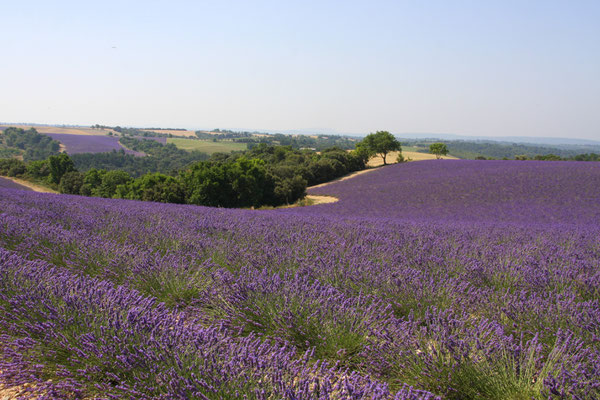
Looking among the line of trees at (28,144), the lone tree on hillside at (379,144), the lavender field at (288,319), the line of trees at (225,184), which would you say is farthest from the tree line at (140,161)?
the lavender field at (288,319)

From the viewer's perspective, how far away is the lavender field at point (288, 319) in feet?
5.09

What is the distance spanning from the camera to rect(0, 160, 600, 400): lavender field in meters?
1.55

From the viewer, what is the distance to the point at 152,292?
276 centimetres

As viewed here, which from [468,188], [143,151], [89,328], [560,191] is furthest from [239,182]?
[143,151]

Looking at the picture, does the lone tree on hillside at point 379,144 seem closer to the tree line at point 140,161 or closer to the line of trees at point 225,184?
the line of trees at point 225,184

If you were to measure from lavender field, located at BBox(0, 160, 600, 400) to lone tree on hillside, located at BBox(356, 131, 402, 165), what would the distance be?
47.7 meters

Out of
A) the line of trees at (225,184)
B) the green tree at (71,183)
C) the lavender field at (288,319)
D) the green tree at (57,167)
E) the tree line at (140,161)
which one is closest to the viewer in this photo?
the lavender field at (288,319)

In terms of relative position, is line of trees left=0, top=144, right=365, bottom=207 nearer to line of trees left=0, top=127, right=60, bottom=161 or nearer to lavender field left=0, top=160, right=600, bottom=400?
lavender field left=0, top=160, right=600, bottom=400

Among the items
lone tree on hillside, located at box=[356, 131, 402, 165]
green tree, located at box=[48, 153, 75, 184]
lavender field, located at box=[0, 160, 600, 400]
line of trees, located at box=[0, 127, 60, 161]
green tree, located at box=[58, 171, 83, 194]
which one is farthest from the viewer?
line of trees, located at box=[0, 127, 60, 161]

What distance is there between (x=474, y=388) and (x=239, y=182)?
2406 cm

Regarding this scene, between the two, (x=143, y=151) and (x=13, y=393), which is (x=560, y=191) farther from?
(x=143, y=151)

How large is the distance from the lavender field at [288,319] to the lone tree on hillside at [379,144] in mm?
47700

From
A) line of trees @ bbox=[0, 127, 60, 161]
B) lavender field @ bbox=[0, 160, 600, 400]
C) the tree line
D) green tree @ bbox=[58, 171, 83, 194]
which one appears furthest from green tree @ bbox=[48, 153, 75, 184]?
lavender field @ bbox=[0, 160, 600, 400]

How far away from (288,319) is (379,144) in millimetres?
50429
